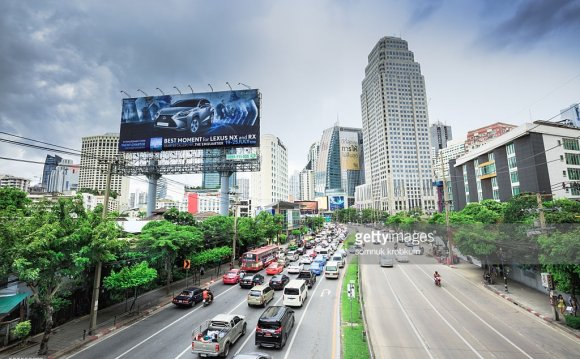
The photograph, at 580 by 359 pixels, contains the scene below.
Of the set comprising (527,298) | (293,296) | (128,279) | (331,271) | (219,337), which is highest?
(128,279)

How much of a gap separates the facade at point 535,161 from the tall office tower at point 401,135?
356 ft

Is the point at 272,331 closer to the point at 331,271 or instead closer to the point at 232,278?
the point at 232,278

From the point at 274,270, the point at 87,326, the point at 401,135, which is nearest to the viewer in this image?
the point at 87,326

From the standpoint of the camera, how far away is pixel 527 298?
Answer: 1011 inches

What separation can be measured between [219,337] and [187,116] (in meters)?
41.8

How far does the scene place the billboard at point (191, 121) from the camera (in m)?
48.1

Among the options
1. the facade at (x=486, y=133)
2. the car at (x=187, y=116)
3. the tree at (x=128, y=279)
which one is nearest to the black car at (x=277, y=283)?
the tree at (x=128, y=279)

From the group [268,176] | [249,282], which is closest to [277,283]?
[249,282]

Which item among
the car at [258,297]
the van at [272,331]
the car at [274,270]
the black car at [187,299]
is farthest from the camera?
the car at [274,270]

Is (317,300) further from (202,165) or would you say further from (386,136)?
(386,136)

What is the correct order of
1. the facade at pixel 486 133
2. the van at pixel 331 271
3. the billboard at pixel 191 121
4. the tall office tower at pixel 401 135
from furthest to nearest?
the tall office tower at pixel 401 135
the facade at pixel 486 133
the billboard at pixel 191 121
the van at pixel 331 271

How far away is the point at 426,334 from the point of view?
17.9m

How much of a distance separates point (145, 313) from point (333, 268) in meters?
20.0

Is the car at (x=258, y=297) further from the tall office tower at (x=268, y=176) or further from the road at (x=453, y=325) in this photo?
the tall office tower at (x=268, y=176)
